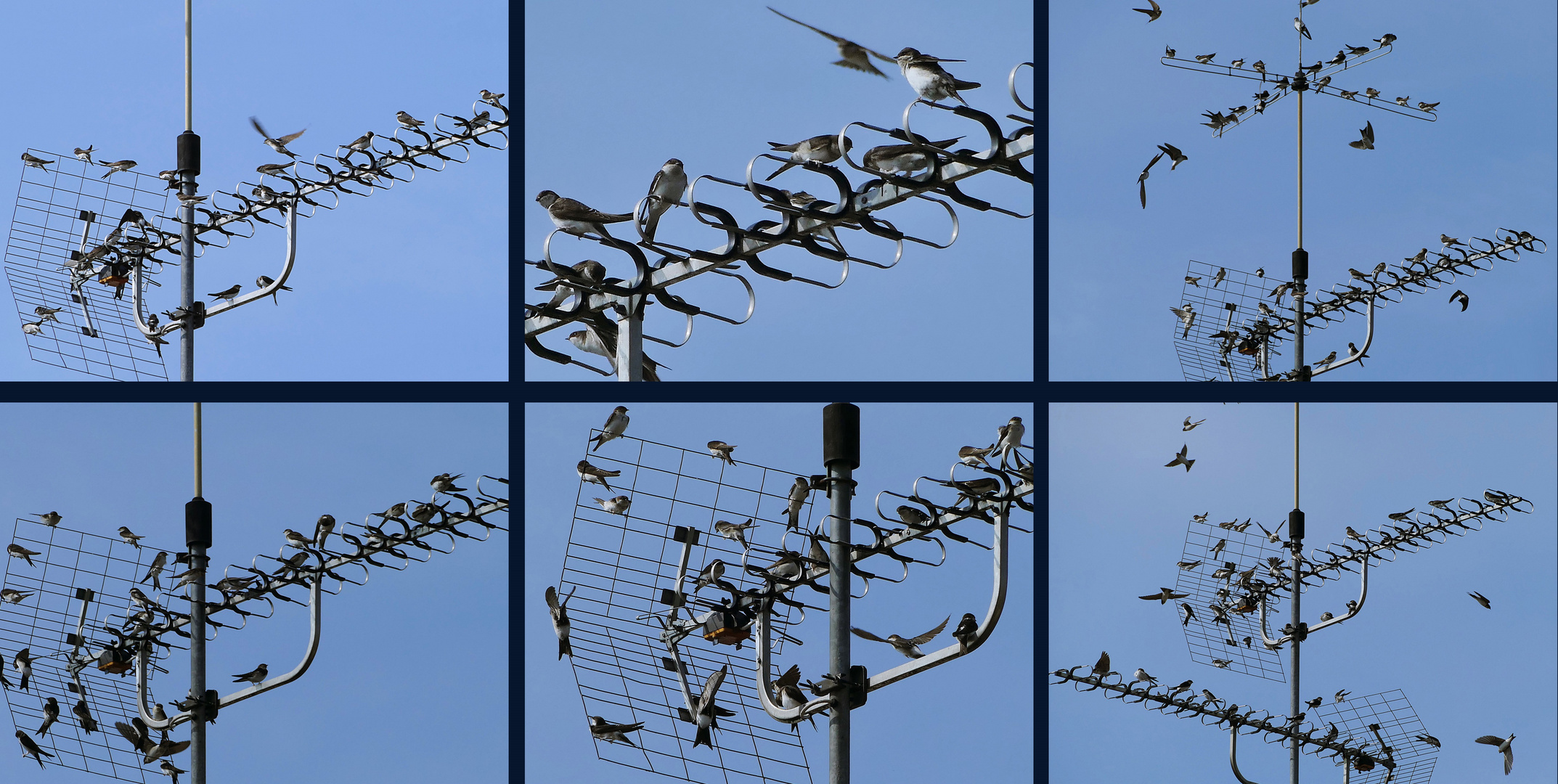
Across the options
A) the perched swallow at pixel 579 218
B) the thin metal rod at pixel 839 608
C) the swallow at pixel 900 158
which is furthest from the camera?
the perched swallow at pixel 579 218

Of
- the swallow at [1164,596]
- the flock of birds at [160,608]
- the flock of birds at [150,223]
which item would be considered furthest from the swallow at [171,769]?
the swallow at [1164,596]

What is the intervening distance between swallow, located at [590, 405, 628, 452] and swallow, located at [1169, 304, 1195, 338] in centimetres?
585

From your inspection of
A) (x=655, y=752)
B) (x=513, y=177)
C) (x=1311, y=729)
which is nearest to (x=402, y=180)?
(x=513, y=177)

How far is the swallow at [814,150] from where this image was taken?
5.53 m

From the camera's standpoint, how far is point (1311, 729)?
389 inches

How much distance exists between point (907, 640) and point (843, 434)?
2.80 feet

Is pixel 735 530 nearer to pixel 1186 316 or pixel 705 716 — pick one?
pixel 705 716

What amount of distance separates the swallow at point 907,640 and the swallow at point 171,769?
3912 millimetres

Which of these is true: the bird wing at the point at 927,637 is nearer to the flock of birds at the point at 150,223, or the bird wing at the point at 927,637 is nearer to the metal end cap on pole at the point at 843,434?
the metal end cap on pole at the point at 843,434

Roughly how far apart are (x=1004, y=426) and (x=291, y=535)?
3797 mm

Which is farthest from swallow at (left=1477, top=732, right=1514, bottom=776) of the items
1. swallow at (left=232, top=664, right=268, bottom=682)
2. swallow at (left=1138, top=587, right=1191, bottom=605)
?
swallow at (left=232, top=664, right=268, bottom=682)

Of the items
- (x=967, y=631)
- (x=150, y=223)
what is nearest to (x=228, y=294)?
(x=150, y=223)

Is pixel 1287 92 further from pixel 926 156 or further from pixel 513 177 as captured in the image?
pixel 513 177

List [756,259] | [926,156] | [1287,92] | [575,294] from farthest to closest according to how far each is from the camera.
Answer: [1287,92]
[575,294]
[756,259]
[926,156]
